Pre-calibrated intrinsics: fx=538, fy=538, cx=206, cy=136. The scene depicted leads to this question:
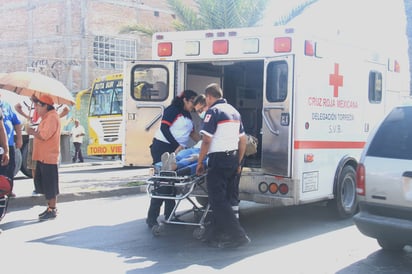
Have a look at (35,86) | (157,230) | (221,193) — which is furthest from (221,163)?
(35,86)

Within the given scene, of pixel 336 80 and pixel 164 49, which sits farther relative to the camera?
pixel 164 49

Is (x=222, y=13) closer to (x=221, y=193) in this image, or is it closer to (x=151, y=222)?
(x=151, y=222)

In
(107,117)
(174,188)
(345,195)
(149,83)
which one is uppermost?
(149,83)

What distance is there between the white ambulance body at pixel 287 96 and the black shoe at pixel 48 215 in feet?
4.34

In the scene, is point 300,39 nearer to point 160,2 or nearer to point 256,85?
point 256,85

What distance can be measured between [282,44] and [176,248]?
10.0 feet

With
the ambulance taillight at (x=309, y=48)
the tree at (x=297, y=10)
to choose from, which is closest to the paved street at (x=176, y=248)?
the ambulance taillight at (x=309, y=48)

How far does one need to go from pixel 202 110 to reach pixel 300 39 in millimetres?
1634

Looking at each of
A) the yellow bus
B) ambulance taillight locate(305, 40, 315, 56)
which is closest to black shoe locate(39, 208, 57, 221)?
ambulance taillight locate(305, 40, 315, 56)

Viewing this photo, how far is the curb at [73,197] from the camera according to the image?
8.99 metres

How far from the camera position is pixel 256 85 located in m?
9.80

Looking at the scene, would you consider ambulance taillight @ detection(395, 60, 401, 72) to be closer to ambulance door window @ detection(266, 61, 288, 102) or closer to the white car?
ambulance door window @ detection(266, 61, 288, 102)

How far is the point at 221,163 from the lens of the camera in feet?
21.0

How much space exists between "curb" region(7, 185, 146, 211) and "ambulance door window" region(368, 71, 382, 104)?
13.2 ft
